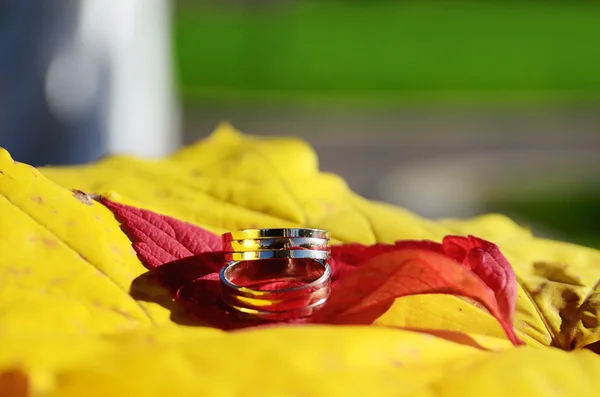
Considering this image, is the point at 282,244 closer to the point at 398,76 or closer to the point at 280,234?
the point at 280,234

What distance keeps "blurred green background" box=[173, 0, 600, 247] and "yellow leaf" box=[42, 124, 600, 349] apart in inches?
85.7

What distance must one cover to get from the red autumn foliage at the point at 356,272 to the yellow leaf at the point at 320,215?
2 centimetres

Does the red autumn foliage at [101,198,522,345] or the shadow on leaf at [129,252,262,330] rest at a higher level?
the red autumn foliage at [101,198,522,345]

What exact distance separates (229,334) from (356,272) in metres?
0.10

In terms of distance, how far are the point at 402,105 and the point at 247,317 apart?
2975 mm

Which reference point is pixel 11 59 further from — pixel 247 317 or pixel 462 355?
pixel 462 355

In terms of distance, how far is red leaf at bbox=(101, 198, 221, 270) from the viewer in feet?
1.50

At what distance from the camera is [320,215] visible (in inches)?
25.3

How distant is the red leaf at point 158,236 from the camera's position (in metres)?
0.46

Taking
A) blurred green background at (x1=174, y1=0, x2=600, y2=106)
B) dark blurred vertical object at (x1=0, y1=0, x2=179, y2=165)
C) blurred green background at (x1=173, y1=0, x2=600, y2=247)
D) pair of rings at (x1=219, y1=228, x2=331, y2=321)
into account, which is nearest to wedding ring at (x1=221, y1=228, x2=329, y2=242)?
pair of rings at (x1=219, y1=228, x2=331, y2=321)

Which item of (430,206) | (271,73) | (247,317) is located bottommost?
(430,206)

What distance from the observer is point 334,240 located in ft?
1.95

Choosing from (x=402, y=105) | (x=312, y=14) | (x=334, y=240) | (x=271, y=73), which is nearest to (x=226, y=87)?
(x=271, y=73)

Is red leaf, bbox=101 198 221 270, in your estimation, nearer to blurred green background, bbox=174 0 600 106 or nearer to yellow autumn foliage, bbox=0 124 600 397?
yellow autumn foliage, bbox=0 124 600 397
